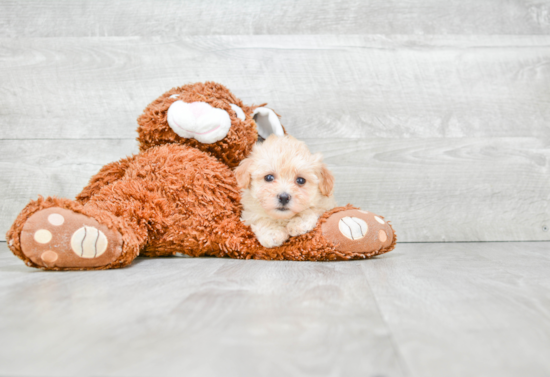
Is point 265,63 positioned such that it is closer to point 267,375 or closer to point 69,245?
point 69,245

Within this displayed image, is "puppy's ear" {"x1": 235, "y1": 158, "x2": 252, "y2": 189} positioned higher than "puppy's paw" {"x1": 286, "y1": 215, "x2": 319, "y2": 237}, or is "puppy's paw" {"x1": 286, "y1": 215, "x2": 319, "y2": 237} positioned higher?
"puppy's ear" {"x1": 235, "y1": 158, "x2": 252, "y2": 189}

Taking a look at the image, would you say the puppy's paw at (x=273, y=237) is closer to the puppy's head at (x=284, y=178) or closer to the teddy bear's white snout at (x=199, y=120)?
the puppy's head at (x=284, y=178)

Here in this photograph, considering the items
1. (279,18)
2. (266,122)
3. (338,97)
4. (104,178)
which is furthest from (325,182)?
(279,18)

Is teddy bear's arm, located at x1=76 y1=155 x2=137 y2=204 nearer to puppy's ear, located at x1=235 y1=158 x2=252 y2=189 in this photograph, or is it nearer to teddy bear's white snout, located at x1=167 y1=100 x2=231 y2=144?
teddy bear's white snout, located at x1=167 y1=100 x2=231 y2=144

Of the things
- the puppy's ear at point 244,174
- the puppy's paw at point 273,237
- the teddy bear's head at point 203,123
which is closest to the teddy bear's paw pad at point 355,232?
the puppy's paw at point 273,237

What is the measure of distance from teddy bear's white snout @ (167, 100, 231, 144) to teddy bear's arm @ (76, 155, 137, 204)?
24cm

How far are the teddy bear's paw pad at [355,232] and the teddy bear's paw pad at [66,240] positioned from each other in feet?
1.86

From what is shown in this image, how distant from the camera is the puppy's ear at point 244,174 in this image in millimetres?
1212

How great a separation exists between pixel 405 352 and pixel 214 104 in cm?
99

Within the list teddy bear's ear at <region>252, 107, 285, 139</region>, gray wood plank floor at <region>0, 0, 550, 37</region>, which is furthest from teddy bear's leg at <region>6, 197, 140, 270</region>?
→ gray wood plank floor at <region>0, 0, 550, 37</region>

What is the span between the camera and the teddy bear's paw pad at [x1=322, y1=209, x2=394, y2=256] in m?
1.16

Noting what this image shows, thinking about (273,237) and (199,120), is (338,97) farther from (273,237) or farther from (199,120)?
(273,237)

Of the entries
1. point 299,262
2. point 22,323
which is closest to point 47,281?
point 22,323

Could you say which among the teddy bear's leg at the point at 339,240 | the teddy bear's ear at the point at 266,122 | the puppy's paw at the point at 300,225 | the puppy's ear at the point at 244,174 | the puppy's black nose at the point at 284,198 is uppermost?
the teddy bear's ear at the point at 266,122
